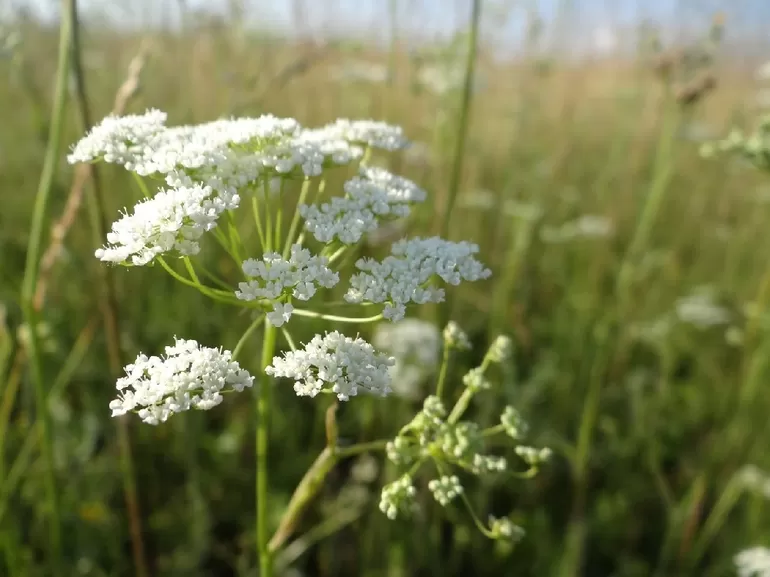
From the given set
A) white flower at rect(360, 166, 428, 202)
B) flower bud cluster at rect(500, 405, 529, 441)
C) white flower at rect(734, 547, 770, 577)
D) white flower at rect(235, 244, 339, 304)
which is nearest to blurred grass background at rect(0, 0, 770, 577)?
white flower at rect(734, 547, 770, 577)

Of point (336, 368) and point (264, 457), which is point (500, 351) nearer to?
point (336, 368)

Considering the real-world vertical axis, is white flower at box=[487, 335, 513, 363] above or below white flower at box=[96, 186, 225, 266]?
below

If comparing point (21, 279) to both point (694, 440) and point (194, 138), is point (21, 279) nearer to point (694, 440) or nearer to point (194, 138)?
point (194, 138)

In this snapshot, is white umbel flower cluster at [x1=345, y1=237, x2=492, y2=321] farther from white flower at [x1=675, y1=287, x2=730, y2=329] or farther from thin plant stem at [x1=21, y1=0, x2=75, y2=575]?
white flower at [x1=675, y1=287, x2=730, y2=329]

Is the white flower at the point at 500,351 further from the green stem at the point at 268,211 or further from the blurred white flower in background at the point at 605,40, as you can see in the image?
the blurred white flower in background at the point at 605,40

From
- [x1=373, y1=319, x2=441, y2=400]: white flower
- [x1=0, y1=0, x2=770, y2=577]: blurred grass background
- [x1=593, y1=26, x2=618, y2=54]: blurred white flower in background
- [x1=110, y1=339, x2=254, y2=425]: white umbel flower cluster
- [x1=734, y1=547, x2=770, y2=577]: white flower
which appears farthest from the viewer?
[x1=593, y1=26, x2=618, y2=54]: blurred white flower in background

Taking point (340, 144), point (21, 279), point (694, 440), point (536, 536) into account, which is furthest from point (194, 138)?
point (694, 440)
